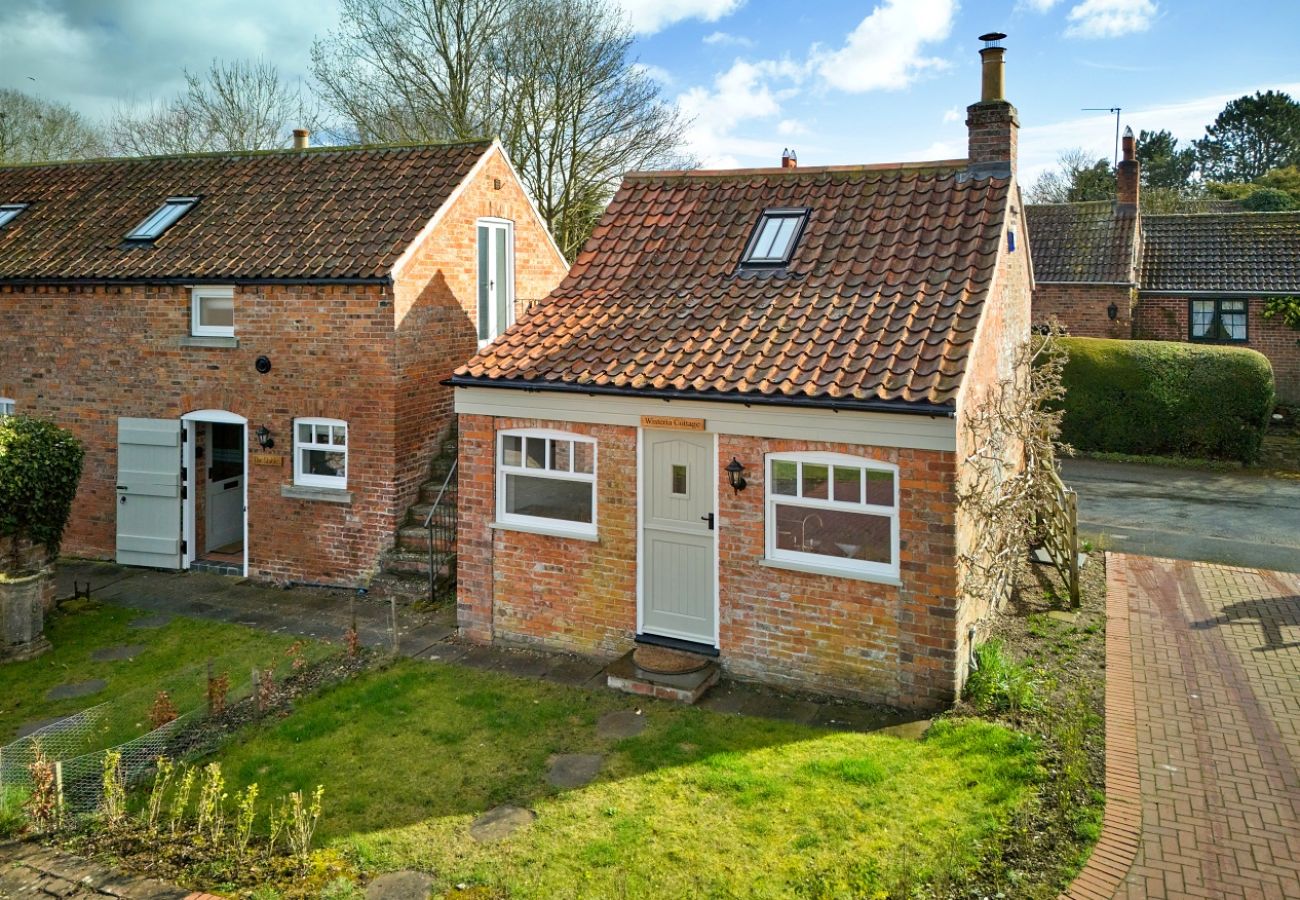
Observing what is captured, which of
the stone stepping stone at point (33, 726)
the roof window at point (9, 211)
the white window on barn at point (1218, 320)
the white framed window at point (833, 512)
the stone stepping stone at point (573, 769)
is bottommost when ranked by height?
the stone stepping stone at point (573, 769)

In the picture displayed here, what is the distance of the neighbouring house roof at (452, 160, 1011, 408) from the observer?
9.93 m

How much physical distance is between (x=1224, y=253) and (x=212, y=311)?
2974 centimetres

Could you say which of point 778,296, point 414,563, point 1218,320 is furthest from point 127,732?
point 1218,320

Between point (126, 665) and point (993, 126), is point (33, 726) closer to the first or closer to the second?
point (126, 665)

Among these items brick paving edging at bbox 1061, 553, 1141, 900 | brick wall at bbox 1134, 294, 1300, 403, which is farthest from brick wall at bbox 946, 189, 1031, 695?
brick wall at bbox 1134, 294, 1300, 403

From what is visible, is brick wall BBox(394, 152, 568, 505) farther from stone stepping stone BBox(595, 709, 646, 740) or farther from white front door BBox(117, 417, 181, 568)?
stone stepping stone BBox(595, 709, 646, 740)

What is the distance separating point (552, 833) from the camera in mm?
7582

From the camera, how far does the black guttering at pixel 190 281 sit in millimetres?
13984

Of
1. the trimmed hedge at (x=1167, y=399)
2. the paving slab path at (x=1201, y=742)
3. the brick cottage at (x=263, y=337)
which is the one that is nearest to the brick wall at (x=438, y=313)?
the brick cottage at (x=263, y=337)

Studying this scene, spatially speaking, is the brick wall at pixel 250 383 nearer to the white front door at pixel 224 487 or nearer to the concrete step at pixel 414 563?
the concrete step at pixel 414 563

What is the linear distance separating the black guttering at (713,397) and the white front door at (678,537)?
1.96ft

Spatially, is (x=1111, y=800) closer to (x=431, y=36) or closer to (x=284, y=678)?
(x=284, y=678)

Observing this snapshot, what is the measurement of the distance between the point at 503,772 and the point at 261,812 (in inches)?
79.0

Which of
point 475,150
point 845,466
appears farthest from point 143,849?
point 475,150
